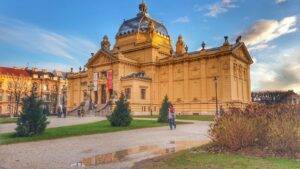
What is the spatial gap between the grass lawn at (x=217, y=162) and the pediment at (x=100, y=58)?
180ft

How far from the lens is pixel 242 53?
64062 millimetres

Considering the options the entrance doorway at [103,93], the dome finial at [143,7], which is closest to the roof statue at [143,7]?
the dome finial at [143,7]

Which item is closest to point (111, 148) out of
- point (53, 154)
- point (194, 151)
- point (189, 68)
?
point (53, 154)

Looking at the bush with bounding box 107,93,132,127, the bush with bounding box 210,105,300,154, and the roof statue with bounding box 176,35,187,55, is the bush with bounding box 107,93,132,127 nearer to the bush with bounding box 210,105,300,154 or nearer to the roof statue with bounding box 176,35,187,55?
the bush with bounding box 210,105,300,154

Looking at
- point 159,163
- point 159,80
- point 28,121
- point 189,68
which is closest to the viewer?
point 159,163

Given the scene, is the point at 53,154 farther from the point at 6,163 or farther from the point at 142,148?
the point at 142,148

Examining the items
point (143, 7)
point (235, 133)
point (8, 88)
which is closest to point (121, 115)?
point (235, 133)

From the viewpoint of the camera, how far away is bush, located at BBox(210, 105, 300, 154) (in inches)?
508

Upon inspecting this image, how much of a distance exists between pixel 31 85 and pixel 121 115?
2689 inches

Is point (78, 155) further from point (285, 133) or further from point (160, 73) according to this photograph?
point (160, 73)

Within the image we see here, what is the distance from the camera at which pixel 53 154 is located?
14008 millimetres

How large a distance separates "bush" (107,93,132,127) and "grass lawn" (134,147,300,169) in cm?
1713

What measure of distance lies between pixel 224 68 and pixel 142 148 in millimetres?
43960

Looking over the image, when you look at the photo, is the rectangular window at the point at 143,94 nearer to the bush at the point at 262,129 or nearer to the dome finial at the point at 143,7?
the dome finial at the point at 143,7
